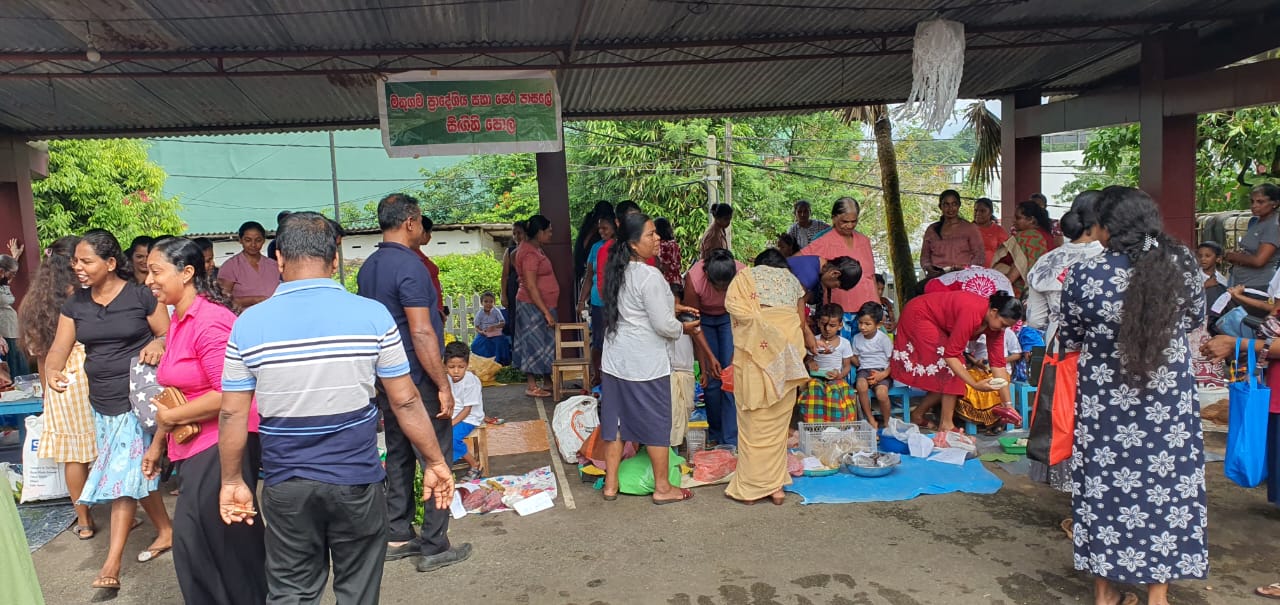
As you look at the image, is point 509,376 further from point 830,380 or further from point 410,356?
point 410,356

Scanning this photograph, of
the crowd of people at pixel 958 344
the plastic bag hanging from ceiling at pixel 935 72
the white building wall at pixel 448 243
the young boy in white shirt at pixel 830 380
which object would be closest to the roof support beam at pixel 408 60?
the plastic bag hanging from ceiling at pixel 935 72

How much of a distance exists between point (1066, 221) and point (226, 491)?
14.6ft

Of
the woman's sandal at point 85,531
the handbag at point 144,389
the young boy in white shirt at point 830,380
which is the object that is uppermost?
the handbag at point 144,389

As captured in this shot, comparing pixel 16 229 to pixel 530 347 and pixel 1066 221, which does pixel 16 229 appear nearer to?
pixel 530 347

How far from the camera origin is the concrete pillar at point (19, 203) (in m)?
9.48

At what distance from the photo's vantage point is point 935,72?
20.4ft

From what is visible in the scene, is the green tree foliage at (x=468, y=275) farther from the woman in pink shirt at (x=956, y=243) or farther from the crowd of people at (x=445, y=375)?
the crowd of people at (x=445, y=375)

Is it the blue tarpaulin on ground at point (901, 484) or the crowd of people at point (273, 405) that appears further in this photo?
the blue tarpaulin on ground at point (901, 484)

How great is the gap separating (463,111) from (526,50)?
2.33 feet

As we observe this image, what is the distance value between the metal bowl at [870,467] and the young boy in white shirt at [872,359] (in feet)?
2.76

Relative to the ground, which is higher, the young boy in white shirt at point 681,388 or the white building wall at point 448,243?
the white building wall at point 448,243

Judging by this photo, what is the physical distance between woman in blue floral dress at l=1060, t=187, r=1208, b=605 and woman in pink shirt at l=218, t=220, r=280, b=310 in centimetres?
537

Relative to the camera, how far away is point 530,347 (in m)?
7.79

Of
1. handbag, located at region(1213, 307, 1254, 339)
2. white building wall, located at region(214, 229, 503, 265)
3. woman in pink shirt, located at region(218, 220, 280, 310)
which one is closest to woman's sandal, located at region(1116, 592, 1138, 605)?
handbag, located at region(1213, 307, 1254, 339)
